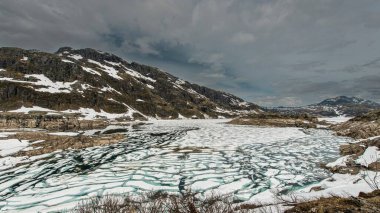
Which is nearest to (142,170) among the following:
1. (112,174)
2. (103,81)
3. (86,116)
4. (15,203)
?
(112,174)

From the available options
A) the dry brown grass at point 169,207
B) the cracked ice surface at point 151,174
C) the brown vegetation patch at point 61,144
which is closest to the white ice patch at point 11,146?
the brown vegetation patch at point 61,144

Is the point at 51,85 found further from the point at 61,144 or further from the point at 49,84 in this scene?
the point at 61,144

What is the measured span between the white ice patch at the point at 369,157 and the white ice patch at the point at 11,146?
94.8 ft

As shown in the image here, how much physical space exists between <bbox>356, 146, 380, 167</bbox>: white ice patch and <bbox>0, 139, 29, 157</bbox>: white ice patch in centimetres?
2890

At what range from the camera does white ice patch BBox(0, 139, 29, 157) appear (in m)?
25.0

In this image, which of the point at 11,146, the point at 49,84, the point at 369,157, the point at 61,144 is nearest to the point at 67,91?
the point at 49,84

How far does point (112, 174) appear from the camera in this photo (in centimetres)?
1712

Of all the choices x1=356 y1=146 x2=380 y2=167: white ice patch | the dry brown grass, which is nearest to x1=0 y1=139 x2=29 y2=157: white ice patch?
the dry brown grass

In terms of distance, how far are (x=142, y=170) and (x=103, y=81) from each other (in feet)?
528

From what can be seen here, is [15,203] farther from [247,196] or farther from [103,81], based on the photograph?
[103,81]

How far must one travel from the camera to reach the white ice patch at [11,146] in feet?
81.9

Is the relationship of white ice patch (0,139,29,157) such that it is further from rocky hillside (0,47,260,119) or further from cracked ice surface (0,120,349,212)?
rocky hillside (0,47,260,119)

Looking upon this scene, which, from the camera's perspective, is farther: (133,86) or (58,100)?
(133,86)

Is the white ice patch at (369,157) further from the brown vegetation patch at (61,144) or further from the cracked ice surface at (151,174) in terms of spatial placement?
the brown vegetation patch at (61,144)
